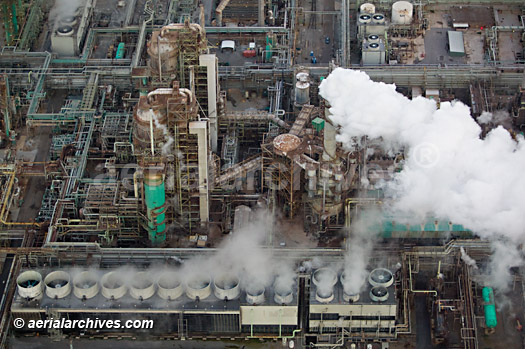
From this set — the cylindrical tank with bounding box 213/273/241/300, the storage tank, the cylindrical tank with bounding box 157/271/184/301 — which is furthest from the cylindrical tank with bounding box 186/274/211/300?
the storage tank

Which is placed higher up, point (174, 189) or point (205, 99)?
point (205, 99)

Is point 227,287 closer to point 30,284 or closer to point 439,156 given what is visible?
point 30,284

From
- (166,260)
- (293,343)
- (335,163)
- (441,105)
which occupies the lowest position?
(293,343)

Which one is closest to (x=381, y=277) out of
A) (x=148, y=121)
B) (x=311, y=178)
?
(x=311, y=178)

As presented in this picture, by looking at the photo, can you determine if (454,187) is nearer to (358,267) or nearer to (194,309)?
(358,267)

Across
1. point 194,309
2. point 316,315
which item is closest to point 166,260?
point 194,309

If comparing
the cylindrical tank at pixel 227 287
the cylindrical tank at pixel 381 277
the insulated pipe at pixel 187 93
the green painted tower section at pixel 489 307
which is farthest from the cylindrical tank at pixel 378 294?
the insulated pipe at pixel 187 93
